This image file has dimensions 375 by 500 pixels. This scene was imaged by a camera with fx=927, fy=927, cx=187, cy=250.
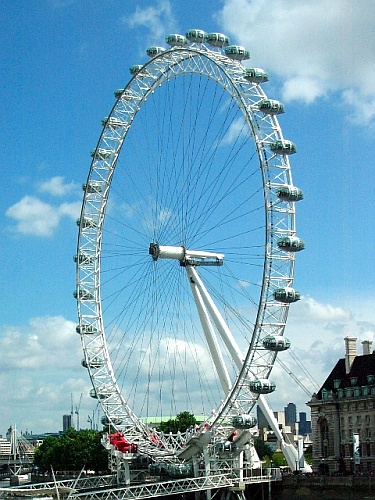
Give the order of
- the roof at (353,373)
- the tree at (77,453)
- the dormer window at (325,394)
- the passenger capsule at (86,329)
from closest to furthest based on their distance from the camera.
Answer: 1. the passenger capsule at (86,329)
2. the roof at (353,373)
3. the dormer window at (325,394)
4. the tree at (77,453)

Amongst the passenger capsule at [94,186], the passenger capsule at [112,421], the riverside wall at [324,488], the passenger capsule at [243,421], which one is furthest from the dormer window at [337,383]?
the passenger capsule at [243,421]

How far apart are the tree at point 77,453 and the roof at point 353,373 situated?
130 feet

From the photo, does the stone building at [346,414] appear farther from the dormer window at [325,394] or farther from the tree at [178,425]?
the tree at [178,425]

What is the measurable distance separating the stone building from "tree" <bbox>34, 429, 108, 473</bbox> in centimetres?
3917

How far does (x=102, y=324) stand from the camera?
71.3 metres

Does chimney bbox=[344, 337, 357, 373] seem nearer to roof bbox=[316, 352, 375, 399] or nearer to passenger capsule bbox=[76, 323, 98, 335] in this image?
roof bbox=[316, 352, 375, 399]

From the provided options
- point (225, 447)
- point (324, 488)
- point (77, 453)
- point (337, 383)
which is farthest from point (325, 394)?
point (77, 453)

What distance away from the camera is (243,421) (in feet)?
177

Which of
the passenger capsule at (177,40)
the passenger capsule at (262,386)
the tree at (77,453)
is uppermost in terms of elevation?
the passenger capsule at (177,40)

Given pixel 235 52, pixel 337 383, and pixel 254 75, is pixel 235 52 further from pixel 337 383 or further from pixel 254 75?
pixel 337 383

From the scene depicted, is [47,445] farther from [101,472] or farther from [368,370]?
[368,370]

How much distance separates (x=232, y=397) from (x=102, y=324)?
61.3 ft

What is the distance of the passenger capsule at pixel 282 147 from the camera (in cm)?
5581

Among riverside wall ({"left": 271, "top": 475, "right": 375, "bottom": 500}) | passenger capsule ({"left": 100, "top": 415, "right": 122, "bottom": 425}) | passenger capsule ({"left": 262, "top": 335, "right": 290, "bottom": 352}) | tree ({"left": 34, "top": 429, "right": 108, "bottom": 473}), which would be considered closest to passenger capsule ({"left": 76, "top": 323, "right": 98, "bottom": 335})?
passenger capsule ({"left": 100, "top": 415, "right": 122, "bottom": 425})
